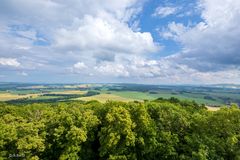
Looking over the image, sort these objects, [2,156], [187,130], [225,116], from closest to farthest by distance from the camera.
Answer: [2,156], [225,116], [187,130]

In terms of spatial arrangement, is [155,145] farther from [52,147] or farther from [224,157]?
[52,147]

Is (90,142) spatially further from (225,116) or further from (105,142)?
(225,116)

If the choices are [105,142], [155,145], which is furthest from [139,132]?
[105,142]

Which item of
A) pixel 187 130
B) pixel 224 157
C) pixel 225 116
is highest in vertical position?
pixel 225 116

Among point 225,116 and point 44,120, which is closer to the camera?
point 225,116

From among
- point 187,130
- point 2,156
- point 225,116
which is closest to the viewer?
point 2,156

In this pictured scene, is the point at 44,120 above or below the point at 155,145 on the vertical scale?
above
